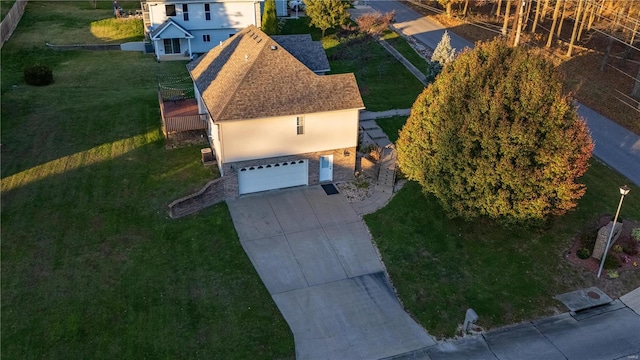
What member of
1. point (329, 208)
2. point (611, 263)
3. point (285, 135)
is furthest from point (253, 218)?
point (611, 263)

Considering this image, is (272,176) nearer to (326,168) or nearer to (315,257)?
(326,168)

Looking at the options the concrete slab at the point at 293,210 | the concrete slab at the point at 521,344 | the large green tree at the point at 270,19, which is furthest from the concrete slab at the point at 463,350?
the large green tree at the point at 270,19

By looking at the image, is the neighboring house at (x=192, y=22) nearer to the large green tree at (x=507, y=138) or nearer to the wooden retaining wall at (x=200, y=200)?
the wooden retaining wall at (x=200, y=200)

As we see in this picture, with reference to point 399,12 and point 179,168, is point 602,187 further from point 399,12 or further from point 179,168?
point 399,12

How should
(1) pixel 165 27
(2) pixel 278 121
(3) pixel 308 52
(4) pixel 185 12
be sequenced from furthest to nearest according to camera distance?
(4) pixel 185 12 < (1) pixel 165 27 < (3) pixel 308 52 < (2) pixel 278 121

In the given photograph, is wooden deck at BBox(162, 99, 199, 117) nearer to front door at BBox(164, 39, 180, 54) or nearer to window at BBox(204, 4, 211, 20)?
front door at BBox(164, 39, 180, 54)
